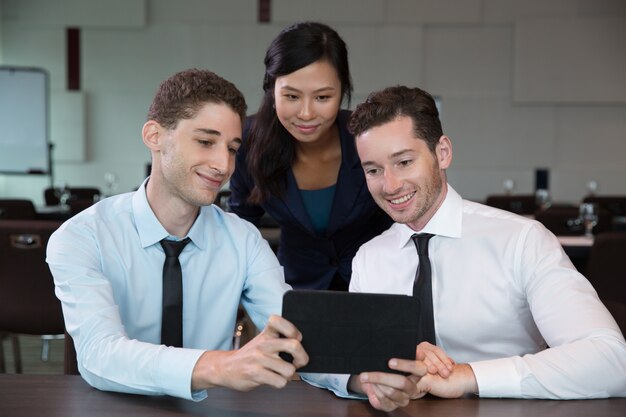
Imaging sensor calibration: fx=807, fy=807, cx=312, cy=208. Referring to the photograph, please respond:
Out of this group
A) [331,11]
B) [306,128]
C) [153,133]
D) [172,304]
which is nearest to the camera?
[172,304]

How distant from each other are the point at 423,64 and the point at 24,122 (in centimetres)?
424

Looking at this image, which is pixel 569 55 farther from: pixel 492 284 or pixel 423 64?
pixel 492 284

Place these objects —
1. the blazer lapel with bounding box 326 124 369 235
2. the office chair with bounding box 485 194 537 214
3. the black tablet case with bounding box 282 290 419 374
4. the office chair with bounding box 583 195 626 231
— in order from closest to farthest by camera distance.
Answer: the black tablet case with bounding box 282 290 419 374 < the blazer lapel with bounding box 326 124 369 235 < the office chair with bounding box 485 194 537 214 < the office chair with bounding box 583 195 626 231

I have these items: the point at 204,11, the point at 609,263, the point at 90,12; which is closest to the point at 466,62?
the point at 204,11

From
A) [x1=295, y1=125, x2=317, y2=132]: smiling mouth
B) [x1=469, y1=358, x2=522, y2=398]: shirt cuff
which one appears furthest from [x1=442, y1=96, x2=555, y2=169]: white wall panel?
[x1=469, y1=358, x2=522, y2=398]: shirt cuff

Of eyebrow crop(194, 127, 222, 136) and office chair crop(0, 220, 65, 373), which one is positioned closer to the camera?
eyebrow crop(194, 127, 222, 136)

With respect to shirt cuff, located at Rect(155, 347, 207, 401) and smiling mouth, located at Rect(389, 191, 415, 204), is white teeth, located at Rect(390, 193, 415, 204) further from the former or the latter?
shirt cuff, located at Rect(155, 347, 207, 401)

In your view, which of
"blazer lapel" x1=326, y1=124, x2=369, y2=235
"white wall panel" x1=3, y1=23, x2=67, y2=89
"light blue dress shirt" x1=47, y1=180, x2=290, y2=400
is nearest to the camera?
"light blue dress shirt" x1=47, y1=180, x2=290, y2=400

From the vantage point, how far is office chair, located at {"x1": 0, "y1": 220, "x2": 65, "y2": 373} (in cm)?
310

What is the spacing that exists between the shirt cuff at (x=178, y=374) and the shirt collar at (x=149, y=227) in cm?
41

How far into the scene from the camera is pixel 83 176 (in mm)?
8906

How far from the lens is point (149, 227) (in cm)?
179

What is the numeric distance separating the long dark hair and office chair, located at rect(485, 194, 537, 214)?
3.26 meters

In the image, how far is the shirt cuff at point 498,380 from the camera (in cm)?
144
